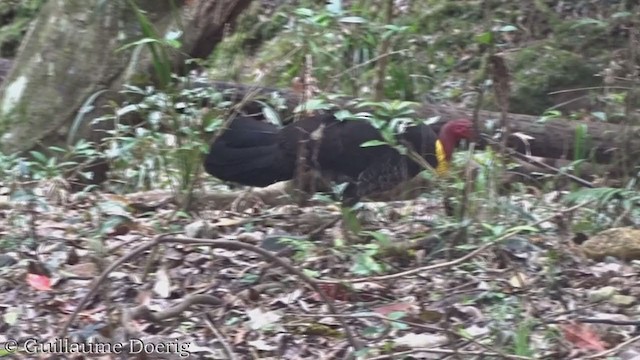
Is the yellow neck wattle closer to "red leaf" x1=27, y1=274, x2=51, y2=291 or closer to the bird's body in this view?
the bird's body

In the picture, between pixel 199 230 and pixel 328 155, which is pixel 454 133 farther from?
pixel 199 230

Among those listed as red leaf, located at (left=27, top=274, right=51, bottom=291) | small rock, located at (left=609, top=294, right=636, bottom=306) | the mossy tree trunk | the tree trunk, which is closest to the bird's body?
the tree trunk

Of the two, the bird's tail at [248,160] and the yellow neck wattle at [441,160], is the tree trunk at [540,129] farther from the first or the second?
the yellow neck wattle at [441,160]

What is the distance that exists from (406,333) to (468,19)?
691 centimetres

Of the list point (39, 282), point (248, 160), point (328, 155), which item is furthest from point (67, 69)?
point (39, 282)

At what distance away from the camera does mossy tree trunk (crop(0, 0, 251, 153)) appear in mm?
5676

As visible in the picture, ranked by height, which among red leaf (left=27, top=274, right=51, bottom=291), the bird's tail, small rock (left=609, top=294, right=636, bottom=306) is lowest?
small rock (left=609, top=294, right=636, bottom=306)

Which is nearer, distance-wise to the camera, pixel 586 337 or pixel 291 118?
pixel 586 337

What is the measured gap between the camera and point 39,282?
3.74m

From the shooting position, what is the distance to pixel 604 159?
5.66m

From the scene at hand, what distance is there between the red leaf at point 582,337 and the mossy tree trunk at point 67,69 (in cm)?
323

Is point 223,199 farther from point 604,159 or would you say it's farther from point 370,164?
point 604,159

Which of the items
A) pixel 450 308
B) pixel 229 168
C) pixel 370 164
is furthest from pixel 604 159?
pixel 450 308

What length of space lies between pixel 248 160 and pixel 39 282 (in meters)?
1.42
